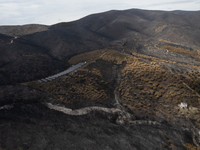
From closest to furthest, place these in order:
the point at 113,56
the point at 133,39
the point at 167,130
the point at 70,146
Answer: the point at 70,146, the point at 167,130, the point at 113,56, the point at 133,39

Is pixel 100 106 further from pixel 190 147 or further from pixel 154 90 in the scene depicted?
pixel 190 147

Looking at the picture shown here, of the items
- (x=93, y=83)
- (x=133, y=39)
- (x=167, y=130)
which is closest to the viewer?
(x=167, y=130)

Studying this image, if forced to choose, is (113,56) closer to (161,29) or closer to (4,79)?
(4,79)

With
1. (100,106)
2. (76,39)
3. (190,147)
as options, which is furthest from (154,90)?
(76,39)

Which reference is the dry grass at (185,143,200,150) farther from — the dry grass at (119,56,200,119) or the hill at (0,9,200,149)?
the dry grass at (119,56,200,119)

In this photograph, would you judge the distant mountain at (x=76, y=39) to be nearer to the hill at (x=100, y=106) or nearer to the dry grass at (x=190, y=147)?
the hill at (x=100, y=106)

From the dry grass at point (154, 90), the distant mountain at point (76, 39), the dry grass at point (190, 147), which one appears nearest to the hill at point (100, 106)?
the dry grass at point (154, 90)

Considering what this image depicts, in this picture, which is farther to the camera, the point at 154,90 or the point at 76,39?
the point at 76,39

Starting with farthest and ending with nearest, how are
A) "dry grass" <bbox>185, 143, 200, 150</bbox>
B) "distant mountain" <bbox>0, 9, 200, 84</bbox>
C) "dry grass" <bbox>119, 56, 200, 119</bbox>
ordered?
"distant mountain" <bbox>0, 9, 200, 84</bbox>, "dry grass" <bbox>119, 56, 200, 119</bbox>, "dry grass" <bbox>185, 143, 200, 150</bbox>

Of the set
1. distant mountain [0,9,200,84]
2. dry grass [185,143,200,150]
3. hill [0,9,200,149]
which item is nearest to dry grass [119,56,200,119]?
hill [0,9,200,149]

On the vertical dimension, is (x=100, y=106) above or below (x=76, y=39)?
below

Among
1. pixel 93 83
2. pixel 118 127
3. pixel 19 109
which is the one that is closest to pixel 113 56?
pixel 93 83
